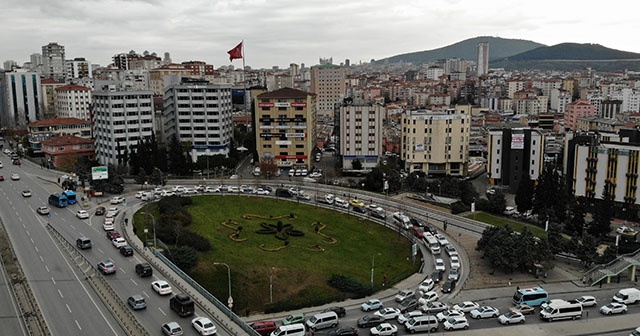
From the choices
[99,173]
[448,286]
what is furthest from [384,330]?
[99,173]

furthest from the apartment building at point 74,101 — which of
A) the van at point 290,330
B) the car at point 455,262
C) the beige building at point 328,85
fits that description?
the van at point 290,330

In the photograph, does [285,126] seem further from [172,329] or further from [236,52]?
[172,329]

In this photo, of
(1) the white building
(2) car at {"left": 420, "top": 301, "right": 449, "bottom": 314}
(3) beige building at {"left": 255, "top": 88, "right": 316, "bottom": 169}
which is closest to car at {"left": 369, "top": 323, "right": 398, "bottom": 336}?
(2) car at {"left": 420, "top": 301, "right": 449, "bottom": 314}

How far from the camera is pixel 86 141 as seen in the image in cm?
8069

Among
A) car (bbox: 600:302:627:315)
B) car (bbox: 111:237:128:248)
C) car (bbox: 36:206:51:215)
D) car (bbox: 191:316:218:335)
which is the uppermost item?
car (bbox: 36:206:51:215)

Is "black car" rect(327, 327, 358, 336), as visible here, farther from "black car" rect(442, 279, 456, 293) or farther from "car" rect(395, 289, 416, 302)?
"black car" rect(442, 279, 456, 293)

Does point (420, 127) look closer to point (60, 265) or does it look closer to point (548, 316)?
point (548, 316)

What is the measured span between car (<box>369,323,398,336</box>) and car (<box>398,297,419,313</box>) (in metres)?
3.69

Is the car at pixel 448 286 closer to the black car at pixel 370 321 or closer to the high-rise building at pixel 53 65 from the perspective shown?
the black car at pixel 370 321

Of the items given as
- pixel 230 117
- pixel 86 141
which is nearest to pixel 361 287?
pixel 230 117

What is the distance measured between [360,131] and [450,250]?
1396 inches

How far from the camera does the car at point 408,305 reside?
112 feet

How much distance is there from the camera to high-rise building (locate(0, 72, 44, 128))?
12162 cm

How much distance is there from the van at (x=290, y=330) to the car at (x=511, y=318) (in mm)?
12276
